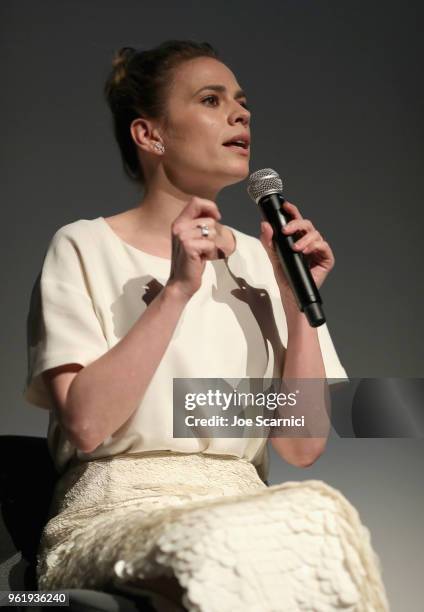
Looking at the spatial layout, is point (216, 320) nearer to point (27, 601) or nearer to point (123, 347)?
point (123, 347)

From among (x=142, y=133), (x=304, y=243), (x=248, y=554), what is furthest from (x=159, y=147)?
(x=248, y=554)

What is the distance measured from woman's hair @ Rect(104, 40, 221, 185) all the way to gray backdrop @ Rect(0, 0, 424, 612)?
3 cm

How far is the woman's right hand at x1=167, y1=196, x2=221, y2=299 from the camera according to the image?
116 centimetres

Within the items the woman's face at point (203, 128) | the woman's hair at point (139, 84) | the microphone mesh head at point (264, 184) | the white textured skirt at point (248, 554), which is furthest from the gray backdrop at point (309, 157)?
the white textured skirt at point (248, 554)

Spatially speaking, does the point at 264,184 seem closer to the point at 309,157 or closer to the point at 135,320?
the point at 135,320

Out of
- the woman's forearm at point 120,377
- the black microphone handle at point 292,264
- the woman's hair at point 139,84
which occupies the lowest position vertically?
the woman's forearm at point 120,377

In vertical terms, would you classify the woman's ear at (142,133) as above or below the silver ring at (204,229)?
above

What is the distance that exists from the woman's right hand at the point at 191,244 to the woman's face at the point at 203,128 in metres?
0.20

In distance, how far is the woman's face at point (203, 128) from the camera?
1360 millimetres

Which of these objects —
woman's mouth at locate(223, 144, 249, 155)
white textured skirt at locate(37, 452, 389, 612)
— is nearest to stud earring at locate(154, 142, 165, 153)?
A: woman's mouth at locate(223, 144, 249, 155)

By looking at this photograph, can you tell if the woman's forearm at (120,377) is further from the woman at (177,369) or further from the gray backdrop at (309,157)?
the gray backdrop at (309,157)

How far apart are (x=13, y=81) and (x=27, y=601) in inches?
33.6

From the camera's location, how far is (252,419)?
132 centimetres

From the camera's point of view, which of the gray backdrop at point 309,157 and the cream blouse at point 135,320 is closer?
the cream blouse at point 135,320
